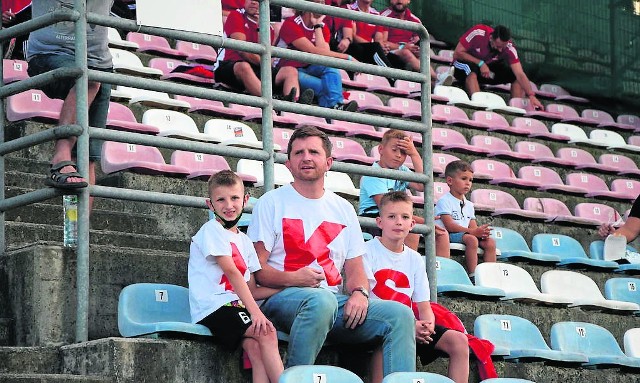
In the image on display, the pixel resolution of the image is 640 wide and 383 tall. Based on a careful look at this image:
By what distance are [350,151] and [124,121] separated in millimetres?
2210

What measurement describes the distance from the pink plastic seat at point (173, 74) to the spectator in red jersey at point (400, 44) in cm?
296

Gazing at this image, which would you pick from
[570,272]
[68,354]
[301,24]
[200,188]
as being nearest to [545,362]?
[570,272]

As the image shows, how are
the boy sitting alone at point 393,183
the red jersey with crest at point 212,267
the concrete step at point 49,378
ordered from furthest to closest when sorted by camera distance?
the boy sitting alone at point 393,183 → the red jersey with crest at point 212,267 → the concrete step at point 49,378

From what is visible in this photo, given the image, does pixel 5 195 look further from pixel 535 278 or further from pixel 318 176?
pixel 535 278

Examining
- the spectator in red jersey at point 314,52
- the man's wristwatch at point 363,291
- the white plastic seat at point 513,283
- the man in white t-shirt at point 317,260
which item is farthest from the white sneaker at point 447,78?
the man's wristwatch at point 363,291

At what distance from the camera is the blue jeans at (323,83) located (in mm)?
10594

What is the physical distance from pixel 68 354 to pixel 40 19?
1.58 metres

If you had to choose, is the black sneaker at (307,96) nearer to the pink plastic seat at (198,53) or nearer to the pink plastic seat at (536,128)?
the pink plastic seat at (198,53)

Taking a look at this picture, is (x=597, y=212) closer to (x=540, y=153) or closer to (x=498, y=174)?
(x=498, y=174)

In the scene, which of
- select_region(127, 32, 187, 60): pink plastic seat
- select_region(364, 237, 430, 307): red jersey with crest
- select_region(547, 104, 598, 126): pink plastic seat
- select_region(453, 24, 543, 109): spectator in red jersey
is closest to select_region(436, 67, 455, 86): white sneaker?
select_region(453, 24, 543, 109): spectator in red jersey

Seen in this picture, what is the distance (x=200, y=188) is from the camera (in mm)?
7934

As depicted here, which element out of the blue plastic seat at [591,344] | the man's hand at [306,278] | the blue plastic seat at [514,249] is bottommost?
the blue plastic seat at [591,344]

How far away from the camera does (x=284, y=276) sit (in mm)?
6016

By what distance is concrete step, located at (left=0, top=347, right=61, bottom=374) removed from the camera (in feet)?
18.3
